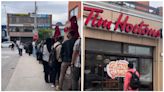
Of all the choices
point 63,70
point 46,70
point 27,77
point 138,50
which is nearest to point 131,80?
point 138,50

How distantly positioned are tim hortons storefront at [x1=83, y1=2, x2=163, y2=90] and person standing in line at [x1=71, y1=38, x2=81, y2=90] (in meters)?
0.06

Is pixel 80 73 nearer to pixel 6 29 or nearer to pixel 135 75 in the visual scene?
pixel 135 75

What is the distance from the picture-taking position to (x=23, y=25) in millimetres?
2371

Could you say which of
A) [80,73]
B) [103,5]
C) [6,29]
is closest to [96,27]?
[103,5]

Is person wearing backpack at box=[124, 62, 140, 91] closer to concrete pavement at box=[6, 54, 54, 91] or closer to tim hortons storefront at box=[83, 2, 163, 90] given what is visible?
tim hortons storefront at box=[83, 2, 163, 90]

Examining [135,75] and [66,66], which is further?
[135,75]

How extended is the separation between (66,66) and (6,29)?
534 millimetres

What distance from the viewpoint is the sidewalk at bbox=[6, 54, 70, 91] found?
238cm

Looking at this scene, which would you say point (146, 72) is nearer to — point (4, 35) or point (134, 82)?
point (134, 82)

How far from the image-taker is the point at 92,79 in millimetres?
2602

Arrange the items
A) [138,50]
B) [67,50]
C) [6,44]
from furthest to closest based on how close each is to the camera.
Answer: [138,50] < [67,50] < [6,44]

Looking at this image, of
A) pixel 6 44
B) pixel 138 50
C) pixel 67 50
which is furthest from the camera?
pixel 138 50

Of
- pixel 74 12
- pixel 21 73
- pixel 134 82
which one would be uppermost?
pixel 74 12

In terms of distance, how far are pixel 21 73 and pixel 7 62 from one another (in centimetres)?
15
